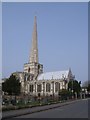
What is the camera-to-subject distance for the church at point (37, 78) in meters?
144

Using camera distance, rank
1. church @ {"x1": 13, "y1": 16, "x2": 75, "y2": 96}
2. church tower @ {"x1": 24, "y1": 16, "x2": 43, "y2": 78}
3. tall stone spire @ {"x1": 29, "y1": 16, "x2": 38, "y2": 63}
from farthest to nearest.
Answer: tall stone spire @ {"x1": 29, "y1": 16, "x2": 38, "y2": 63}
church tower @ {"x1": 24, "y1": 16, "x2": 43, "y2": 78}
church @ {"x1": 13, "y1": 16, "x2": 75, "y2": 96}

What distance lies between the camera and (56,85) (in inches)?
5655

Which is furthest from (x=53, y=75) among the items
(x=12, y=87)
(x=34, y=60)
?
(x=12, y=87)

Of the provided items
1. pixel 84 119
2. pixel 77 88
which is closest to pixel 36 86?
pixel 77 88

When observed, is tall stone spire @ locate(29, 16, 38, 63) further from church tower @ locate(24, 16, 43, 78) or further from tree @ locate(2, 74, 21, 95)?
tree @ locate(2, 74, 21, 95)

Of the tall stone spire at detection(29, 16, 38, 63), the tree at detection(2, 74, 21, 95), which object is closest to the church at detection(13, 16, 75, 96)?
the tall stone spire at detection(29, 16, 38, 63)

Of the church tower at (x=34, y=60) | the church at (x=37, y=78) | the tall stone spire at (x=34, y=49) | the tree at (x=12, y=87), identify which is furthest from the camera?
the tall stone spire at (x=34, y=49)

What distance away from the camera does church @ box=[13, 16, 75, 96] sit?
474ft

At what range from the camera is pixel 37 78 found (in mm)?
156375

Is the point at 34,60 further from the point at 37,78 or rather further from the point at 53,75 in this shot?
the point at 53,75

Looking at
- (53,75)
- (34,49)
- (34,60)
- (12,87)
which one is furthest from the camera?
(34,49)

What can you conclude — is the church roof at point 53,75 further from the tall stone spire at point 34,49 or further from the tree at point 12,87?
the tree at point 12,87

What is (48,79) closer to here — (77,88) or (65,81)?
(65,81)

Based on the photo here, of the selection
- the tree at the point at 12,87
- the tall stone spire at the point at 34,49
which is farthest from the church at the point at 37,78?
the tree at the point at 12,87
